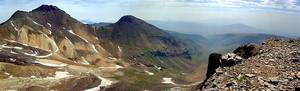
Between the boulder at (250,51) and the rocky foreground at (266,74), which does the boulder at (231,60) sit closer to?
the boulder at (250,51)

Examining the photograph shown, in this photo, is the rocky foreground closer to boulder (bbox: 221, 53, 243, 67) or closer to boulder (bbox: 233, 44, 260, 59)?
boulder (bbox: 221, 53, 243, 67)

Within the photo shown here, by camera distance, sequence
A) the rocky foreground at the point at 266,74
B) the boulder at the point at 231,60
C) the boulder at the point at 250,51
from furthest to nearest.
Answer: the boulder at the point at 250,51 < the boulder at the point at 231,60 < the rocky foreground at the point at 266,74

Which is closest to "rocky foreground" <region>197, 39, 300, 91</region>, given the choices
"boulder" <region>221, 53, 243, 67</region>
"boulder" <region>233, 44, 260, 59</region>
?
"boulder" <region>221, 53, 243, 67</region>

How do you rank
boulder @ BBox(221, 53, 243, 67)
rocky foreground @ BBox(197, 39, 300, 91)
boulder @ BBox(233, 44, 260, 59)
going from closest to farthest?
1. rocky foreground @ BBox(197, 39, 300, 91)
2. boulder @ BBox(221, 53, 243, 67)
3. boulder @ BBox(233, 44, 260, 59)

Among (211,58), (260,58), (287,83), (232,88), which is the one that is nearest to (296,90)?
(287,83)

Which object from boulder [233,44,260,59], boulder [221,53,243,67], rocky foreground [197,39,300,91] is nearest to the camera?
rocky foreground [197,39,300,91]

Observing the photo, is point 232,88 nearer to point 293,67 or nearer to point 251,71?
point 251,71

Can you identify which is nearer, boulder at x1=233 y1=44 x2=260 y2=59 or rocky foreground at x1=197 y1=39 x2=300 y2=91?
rocky foreground at x1=197 y1=39 x2=300 y2=91

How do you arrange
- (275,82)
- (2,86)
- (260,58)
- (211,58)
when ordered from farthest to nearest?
(2,86), (211,58), (260,58), (275,82)

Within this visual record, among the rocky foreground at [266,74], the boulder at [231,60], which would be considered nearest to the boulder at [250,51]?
the boulder at [231,60]

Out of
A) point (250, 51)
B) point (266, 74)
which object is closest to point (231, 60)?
point (250, 51)

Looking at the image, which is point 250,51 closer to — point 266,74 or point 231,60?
point 231,60
